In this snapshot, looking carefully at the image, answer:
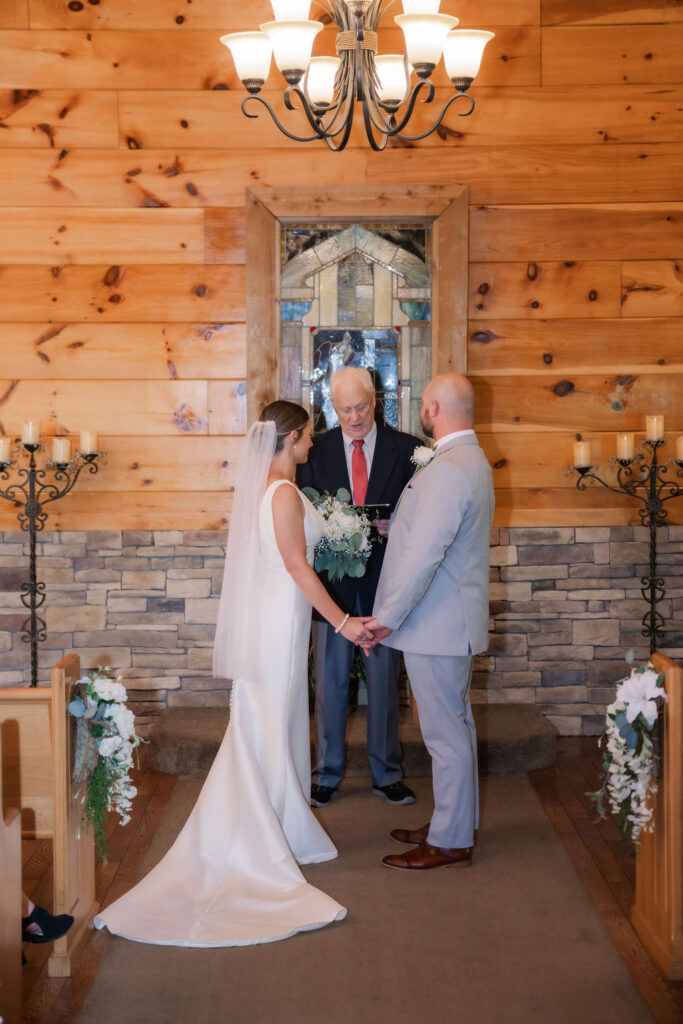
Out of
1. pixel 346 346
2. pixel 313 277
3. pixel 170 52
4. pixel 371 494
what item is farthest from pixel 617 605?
pixel 170 52

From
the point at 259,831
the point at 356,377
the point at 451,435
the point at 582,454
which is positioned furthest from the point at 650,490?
the point at 259,831

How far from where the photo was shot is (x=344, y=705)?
4.22m

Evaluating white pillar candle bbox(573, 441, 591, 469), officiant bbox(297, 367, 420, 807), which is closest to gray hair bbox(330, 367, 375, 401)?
officiant bbox(297, 367, 420, 807)

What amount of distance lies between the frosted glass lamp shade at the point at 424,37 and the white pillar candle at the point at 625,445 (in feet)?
7.23

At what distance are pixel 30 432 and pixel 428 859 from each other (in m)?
2.63

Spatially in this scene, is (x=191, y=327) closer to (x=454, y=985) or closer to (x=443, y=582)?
(x=443, y=582)

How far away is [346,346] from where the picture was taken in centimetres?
519

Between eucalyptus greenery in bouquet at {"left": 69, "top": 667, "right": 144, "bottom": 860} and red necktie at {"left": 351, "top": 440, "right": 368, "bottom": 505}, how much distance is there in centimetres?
167

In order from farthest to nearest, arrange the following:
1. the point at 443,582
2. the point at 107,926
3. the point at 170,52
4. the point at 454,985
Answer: the point at 170,52 < the point at 443,582 < the point at 107,926 < the point at 454,985

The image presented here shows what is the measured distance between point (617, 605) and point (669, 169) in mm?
2200

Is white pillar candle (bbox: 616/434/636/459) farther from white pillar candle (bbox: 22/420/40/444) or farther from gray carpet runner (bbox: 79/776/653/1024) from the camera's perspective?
white pillar candle (bbox: 22/420/40/444)

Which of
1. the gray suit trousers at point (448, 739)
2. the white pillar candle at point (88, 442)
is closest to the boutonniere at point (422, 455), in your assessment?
the gray suit trousers at point (448, 739)

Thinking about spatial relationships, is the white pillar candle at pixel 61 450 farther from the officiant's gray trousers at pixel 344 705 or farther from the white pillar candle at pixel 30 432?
the officiant's gray trousers at pixel 344 705

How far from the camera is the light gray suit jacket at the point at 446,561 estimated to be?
3.38 meters
